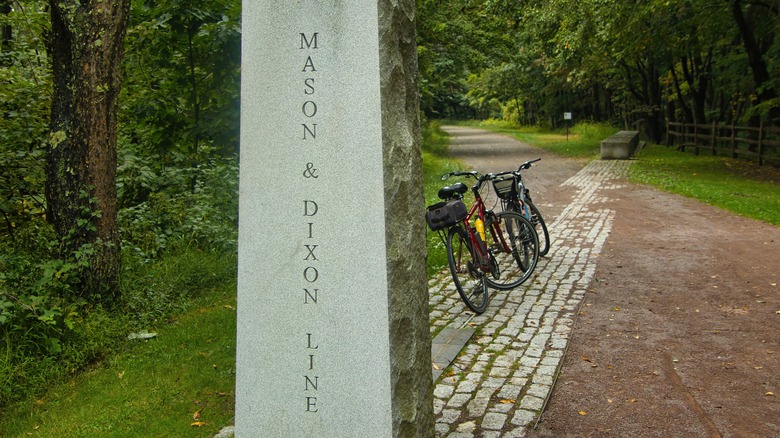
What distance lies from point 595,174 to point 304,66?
764 inches

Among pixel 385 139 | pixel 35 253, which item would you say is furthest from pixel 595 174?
pixel 385 139

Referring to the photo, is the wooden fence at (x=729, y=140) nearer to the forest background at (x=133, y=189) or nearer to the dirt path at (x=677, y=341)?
the forest background at (x=133, y=189)

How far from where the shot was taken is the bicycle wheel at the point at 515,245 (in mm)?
7613

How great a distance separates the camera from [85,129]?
5.78 metres

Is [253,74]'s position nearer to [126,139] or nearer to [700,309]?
[700,309]

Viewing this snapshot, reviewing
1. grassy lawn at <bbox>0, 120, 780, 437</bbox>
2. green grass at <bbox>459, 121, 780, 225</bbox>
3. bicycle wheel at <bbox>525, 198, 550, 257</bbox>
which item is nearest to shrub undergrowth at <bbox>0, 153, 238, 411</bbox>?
grassy lawn at <bbox>0, 120, 780, 437</bbox>

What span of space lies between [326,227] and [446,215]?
350 cm

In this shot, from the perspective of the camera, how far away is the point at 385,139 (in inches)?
119

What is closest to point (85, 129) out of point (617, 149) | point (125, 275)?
point (125, 275)

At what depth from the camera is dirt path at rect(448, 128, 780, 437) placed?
4355mm

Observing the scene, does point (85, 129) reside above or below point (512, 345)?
above

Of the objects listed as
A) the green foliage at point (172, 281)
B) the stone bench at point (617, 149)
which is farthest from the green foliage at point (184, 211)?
the stone bench at point (617, 149)

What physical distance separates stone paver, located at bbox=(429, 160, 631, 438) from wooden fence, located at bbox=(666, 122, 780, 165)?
1345cm

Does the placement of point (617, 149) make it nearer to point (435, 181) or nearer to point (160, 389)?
point (435, 181)
